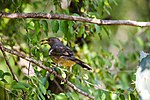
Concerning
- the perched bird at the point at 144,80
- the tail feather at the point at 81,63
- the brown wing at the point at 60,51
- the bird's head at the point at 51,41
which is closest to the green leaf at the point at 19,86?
the perched bird at the point at 144,80

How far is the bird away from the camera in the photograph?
3.82 metres

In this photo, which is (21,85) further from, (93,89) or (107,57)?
(107,57)

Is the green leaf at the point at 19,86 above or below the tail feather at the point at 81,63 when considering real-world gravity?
below

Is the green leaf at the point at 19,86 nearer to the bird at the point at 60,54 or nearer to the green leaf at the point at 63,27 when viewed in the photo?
the green leaf at the point at 63,27

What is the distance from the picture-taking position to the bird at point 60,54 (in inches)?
150

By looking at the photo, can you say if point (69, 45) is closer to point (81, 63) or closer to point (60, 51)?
point (60, 51)

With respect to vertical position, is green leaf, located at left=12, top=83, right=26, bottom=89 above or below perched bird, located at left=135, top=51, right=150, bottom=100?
above

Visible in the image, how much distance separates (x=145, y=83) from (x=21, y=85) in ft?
3.10

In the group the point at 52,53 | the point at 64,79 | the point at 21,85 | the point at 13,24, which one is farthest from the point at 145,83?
the point at 13,24

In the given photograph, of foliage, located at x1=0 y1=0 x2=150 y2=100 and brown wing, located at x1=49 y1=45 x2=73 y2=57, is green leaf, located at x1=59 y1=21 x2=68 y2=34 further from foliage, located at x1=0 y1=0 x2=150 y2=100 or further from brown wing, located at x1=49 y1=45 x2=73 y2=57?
brown wing, located at x1=49 y1=45 x2=73 y2=57

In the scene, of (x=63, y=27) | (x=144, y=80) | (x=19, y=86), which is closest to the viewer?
(x=144, y=80)

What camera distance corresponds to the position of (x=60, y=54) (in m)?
4.07

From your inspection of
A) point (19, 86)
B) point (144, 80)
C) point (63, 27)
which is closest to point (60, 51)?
point (63, 27)

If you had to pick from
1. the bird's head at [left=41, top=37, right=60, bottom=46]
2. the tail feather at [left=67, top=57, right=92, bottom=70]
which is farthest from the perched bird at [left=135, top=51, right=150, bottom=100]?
the bird's head at [left=41, top=37, right=60, bottom=46]
